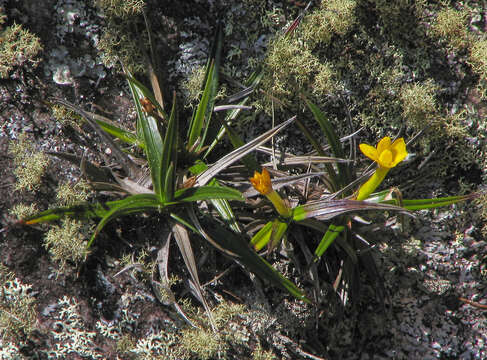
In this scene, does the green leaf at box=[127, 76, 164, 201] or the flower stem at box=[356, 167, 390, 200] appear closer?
the flower stem at box=[356, 167, 390, 200]

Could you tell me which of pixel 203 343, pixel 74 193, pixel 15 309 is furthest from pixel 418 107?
pixel 15 309

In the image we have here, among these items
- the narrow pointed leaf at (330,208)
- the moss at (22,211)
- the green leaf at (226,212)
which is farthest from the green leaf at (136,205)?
the narrow pointed leaf at (330,208)

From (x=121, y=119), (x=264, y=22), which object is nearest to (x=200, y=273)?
(x=121, y=119)

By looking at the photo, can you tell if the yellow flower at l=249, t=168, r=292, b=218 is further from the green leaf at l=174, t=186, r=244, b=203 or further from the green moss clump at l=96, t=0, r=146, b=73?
the green moss clump at l=96, t=0, r=146, b=73

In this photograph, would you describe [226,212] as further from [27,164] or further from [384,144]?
[27,164]

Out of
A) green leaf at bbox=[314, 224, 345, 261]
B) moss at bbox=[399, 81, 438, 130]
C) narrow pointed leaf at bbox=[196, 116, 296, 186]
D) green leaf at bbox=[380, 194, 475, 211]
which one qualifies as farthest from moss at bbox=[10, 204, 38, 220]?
moss at bbox=[399, 81, 438, 130]

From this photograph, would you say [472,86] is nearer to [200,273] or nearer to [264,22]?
[264,22]
